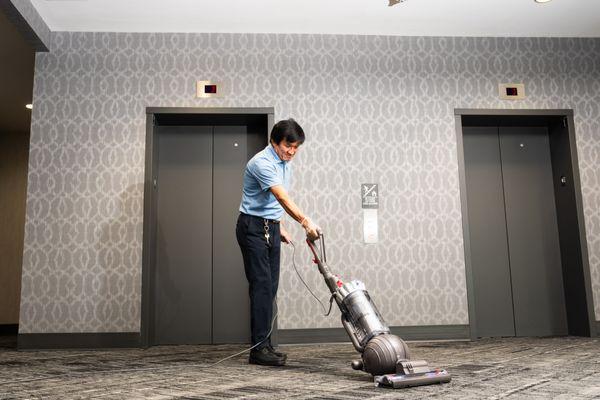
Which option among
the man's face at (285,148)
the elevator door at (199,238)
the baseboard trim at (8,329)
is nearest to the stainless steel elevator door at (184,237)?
the elevator door at (199,238)

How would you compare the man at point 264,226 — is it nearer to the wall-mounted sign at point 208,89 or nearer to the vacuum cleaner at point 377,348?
the vacuum cleaner at point 377,348

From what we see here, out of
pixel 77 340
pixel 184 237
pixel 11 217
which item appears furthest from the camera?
pixel 11 217

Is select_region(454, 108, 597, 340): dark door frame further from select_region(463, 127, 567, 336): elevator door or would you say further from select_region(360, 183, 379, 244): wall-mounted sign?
select_region(360, 183, 379, 244): wall-mounted sign

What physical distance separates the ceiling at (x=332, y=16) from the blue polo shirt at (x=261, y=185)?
5.71ft

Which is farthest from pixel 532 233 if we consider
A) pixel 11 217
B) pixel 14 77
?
pixel 11 217

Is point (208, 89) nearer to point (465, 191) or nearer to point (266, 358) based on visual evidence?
point (465, 191)

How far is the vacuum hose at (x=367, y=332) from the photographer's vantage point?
1965 mm

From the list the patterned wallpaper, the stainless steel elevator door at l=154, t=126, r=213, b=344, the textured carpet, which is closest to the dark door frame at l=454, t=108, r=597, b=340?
the patterned wallpaper

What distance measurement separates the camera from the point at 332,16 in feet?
13.6

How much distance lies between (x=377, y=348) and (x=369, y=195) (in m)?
2.32

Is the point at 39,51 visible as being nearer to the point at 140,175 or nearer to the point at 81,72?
the point at 81,72

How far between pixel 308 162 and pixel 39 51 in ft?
8.09

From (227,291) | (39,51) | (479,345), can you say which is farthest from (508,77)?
(39,51)

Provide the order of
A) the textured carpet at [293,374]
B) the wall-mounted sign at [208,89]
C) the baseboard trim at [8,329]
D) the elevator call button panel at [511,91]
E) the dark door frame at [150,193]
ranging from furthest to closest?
the baseboard trim at [8,329] → the elevator call button panel at [511,91] → the wall-mounted sign at [208,89] → the dark door frame at [150,193] → the textured carpet at [293,374]
